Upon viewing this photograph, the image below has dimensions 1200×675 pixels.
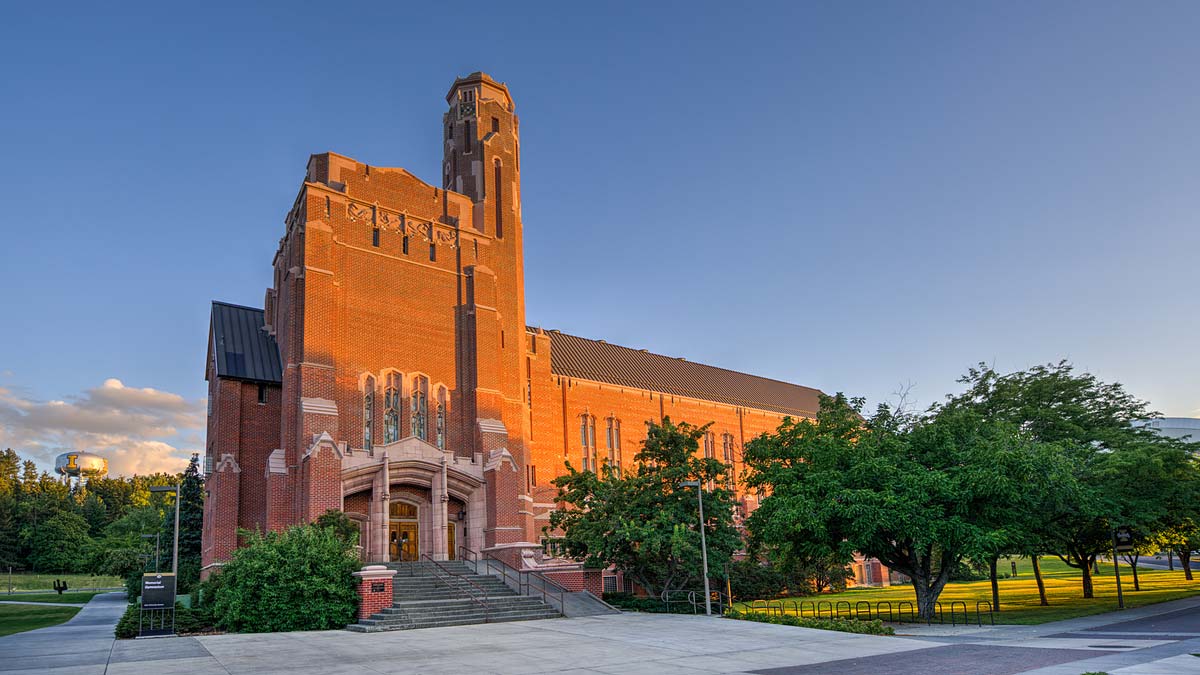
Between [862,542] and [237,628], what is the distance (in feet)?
60.7

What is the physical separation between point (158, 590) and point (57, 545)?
3372 inches

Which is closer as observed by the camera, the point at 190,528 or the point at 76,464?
the point at 76,464

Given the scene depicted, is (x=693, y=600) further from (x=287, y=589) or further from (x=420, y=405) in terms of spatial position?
(x=420, y=405)

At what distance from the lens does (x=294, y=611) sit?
904 inches

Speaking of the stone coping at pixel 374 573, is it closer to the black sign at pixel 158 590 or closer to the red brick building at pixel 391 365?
the black sign at pixel 158 590

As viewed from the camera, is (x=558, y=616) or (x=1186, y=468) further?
(x=1186, y=468)

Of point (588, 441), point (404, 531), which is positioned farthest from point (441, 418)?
point (588, 441)

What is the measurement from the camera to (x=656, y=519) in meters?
28.8

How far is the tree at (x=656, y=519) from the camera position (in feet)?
93.2

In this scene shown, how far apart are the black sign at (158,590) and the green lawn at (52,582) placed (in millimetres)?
65149

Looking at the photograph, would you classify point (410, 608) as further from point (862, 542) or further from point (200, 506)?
point (200, 506)

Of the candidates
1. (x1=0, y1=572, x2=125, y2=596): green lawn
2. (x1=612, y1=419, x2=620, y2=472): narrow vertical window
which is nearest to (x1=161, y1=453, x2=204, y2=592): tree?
(x1=612, y1=419, x2=620, y2=472): narrow vertical window

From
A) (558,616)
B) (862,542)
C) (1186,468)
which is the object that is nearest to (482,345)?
(558,616)

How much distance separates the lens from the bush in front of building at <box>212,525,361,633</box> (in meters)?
22.8
